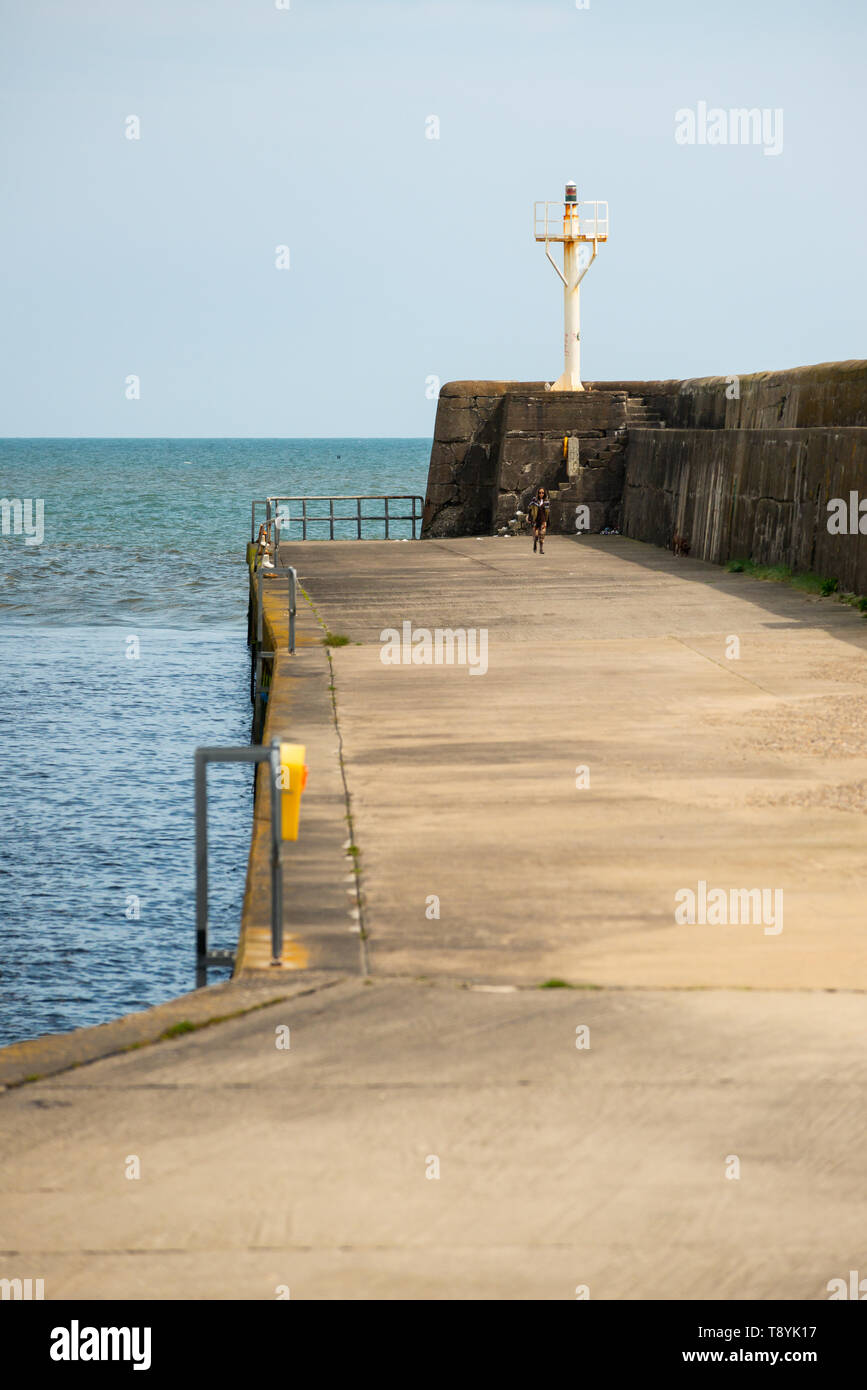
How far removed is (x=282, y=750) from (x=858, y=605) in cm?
1072

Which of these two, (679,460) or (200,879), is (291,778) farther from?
(679,460)

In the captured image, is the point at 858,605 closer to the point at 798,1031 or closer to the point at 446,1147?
the point at 798,1031

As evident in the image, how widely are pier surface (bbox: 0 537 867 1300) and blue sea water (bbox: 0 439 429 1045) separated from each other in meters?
1.87

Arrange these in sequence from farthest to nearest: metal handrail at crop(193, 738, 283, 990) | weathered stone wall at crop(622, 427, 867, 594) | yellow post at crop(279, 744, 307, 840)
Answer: weathered stone wall at crop(622, 427, 867, 594), yellow post at crop(279, 744, 307, 840), metal handrail at crop(193, 738, 283, 990)

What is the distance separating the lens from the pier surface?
3.84 metres

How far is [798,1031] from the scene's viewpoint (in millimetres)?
5133

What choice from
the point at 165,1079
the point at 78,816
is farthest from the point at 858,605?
the point at 165,1079

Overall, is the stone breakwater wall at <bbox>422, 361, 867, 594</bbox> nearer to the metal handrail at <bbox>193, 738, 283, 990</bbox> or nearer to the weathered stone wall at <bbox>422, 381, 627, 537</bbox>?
the weathered stone wall at <bbox>422, 381, 627, 537</bbox>

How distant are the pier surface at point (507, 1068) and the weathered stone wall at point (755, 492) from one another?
7.43 meters

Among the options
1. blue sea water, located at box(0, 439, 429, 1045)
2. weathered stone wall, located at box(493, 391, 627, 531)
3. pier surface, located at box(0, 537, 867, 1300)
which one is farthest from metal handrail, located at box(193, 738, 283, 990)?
weathered stone wall, located at box(493, 391, 627, 531)
